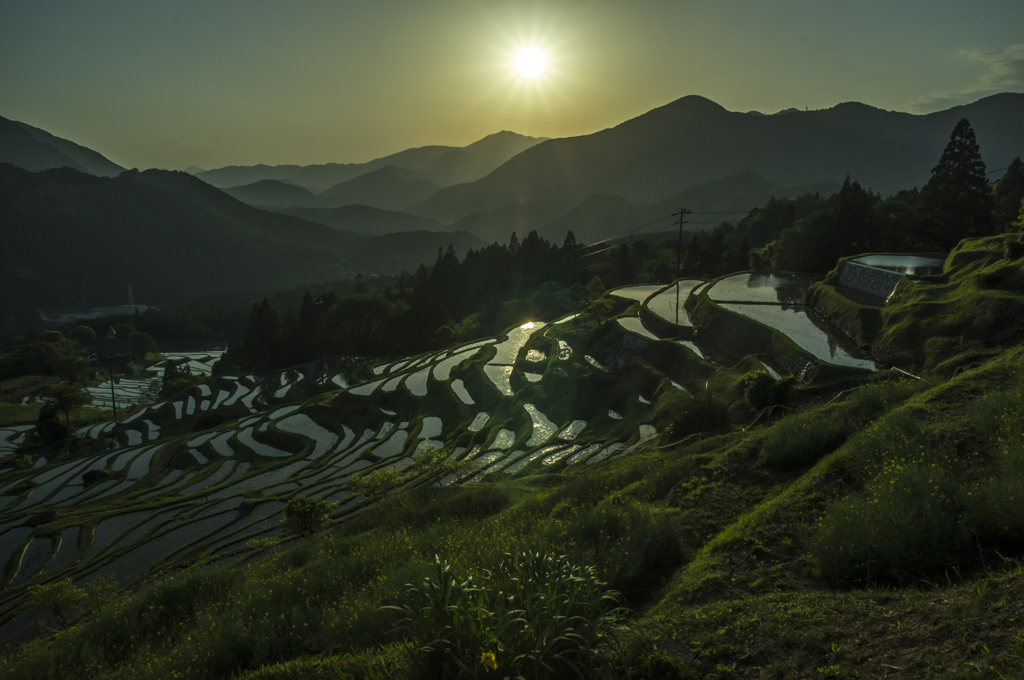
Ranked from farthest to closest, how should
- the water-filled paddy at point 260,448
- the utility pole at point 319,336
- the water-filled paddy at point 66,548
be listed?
the utility pole at point 319,336
the water-filled paddy at point 260,448
the water-filled paddy at point 66,548

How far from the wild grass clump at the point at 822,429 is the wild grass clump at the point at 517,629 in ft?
27.6

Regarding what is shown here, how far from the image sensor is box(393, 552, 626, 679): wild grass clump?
6594 mm

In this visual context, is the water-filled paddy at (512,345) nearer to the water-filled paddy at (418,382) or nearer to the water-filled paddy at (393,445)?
the water-filled paddy at (418,382)

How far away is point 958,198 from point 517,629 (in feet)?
223

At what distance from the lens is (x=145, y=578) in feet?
85.4

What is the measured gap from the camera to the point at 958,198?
52844mm

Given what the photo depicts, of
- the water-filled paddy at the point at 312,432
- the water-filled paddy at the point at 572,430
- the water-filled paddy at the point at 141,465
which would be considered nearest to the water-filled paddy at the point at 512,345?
the water-filled paddy at the point at 312,432

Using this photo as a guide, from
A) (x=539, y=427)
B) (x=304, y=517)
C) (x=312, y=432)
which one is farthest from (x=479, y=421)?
(x=312, y=432)

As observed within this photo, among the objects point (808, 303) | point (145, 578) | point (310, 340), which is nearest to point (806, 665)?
point (145, 578)

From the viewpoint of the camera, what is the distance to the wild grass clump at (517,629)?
6.59 metres

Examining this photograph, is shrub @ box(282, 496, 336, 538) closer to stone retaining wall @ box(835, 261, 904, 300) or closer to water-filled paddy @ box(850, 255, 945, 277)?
stone retaining wall @ box(835, 261, 904, 300)

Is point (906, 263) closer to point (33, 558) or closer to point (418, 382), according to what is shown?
point (418, 382)

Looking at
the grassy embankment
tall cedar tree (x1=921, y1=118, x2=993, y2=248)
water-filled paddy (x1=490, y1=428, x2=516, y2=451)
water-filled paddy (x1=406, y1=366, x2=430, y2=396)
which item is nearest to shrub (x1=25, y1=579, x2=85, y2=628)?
the grassy embankment

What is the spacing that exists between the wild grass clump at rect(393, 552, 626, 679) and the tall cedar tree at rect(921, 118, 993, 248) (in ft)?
208
